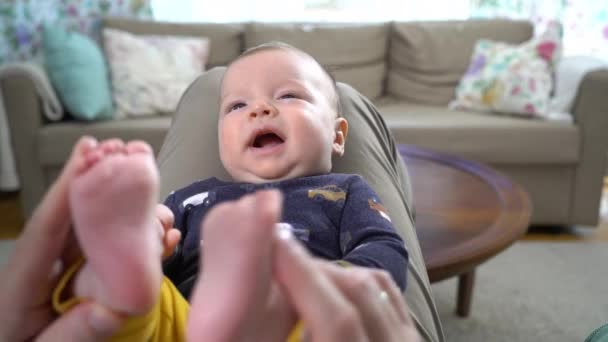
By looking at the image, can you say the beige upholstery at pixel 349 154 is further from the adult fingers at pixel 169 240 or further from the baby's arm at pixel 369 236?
the adult fingers at pixel 169 240

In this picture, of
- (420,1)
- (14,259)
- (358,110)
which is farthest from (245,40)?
(14,259)

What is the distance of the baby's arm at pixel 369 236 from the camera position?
0.78 m

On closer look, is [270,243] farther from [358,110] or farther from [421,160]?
[421,160]

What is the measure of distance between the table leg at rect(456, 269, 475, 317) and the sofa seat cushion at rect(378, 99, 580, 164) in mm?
815

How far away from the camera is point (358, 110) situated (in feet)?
4.15

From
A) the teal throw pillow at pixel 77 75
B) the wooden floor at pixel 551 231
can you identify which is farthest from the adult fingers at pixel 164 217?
the wooden floor at pixel 551 231

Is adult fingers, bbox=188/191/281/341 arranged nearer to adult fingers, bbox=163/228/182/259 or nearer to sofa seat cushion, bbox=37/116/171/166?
adult fingers, bbox=163/228/182/259

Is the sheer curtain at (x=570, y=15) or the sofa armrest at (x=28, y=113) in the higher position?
the sheer curtain at (x=570, y=15)

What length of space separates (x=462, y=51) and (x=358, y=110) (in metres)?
2.05

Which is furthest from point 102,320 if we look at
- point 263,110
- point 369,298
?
point 263,110

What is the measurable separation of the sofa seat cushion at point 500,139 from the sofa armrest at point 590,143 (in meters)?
0.04

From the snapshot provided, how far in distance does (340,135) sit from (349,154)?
0.13 feet

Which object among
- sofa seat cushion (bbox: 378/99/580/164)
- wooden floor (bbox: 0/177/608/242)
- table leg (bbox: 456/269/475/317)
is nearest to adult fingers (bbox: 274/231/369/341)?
table leg (bbox: 456/269/475/317)

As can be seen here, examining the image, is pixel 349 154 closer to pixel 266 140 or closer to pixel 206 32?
pixel 266 140
